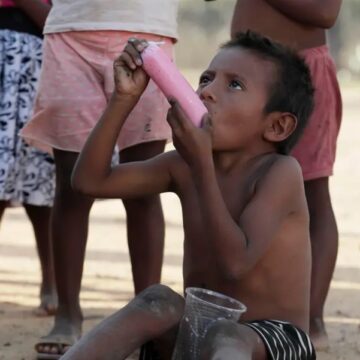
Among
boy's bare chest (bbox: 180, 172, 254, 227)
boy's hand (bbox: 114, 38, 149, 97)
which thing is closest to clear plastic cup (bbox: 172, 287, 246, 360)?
boy's bare chest (bbox: 180, 172, 254, 227)

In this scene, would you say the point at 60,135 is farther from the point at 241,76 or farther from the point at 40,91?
the point at 241,76

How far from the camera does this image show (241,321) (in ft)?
11.9

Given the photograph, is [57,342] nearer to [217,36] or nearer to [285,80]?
[285,80]

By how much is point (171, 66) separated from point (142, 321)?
0.72m

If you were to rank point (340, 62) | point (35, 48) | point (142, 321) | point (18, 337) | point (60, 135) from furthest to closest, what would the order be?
point (340, 62) → point (35, 48) → point (18, 337) → point (60, 135) → point (142, 321)

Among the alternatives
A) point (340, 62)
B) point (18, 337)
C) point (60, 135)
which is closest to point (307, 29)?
point (60, 135)

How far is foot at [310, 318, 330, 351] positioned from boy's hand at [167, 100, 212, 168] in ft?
5.39

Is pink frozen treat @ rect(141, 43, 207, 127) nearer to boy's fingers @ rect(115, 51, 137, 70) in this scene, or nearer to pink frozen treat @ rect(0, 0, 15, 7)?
boy's fingers @ rect(115, 51, 137, 70)

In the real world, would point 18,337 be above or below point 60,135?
below

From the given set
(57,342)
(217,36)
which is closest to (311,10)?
(57,342)

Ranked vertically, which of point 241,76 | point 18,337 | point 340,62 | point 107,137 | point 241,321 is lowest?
point 340,62

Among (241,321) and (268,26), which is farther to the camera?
(268,26)

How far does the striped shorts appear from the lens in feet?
11.5

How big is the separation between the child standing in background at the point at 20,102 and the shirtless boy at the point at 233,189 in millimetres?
1609
